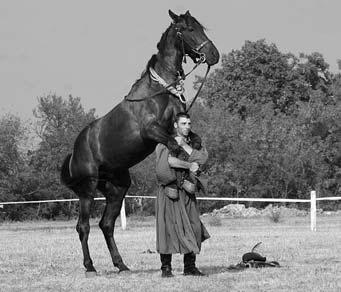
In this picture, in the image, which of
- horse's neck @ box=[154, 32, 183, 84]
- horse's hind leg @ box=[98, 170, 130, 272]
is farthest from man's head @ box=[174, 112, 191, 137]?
horse's hind leg @ box=[98, 170, 130, 272]

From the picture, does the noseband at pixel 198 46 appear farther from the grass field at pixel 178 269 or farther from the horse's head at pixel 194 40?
the grass field at pixel 178 269

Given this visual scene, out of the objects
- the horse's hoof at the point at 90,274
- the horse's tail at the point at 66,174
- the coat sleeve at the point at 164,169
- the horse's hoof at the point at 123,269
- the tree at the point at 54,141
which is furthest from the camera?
the tree at the point at 54,141

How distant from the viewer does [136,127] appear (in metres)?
10.5

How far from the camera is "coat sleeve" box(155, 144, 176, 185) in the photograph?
1008cm

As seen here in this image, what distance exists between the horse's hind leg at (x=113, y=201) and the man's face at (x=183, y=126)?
1.41 m

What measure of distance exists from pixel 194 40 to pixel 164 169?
168 cm

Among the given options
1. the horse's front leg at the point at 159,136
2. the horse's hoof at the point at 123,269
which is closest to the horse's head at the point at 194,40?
the horse's front leg at the point at 159,136

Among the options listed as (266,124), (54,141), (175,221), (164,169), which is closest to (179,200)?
(175,221)

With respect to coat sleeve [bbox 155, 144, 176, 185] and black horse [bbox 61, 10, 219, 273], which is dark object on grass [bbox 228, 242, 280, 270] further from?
coat sleeve [bbox 155, 144, 176, 185]

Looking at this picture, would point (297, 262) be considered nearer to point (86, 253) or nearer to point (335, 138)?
point (86, 253)

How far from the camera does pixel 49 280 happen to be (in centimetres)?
1045

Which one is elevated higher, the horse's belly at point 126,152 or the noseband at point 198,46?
the noseband at point 198,46

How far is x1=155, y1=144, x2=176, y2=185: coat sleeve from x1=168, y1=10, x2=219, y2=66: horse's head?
1.25 m

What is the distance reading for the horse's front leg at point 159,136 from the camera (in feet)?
32.7
